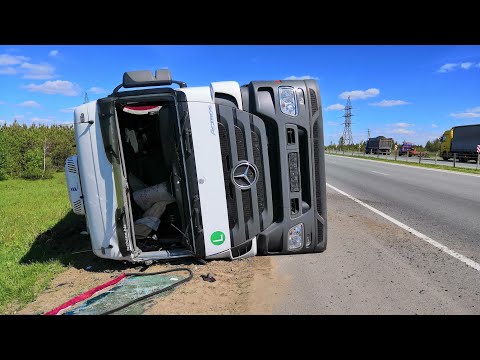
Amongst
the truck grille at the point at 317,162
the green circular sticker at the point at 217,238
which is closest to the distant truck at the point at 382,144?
the truck grille at the point at 317,162

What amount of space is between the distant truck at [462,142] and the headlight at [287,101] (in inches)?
1292

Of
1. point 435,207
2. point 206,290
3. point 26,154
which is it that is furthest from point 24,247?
point 26,154

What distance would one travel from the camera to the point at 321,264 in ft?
15.6

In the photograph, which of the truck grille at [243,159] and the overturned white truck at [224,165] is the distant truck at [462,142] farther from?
the truck grille at [243,159]

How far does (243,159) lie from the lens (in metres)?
3.72

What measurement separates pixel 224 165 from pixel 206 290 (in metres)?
1.40

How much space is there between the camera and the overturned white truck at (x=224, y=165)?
12.1ft

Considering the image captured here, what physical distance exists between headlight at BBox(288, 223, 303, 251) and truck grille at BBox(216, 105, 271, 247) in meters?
0.33

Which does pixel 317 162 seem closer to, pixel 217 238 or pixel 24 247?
pixel 217 238

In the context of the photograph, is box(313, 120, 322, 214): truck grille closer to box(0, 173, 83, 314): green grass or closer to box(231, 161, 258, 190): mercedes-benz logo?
box(231, 161, 258, 190): mercedes-benz logo

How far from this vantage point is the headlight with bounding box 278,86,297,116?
12.3 feet
